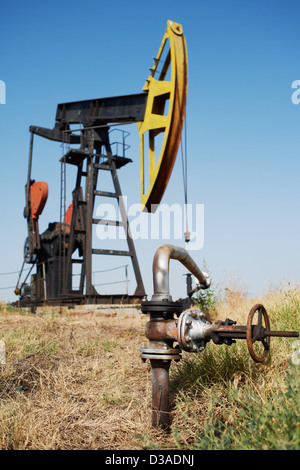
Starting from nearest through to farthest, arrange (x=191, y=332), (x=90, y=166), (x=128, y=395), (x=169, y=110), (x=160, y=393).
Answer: (x=191, y=332) → (x=160, y=393) → (x=128, y=395) → (x=169, y=110) → (x=90, y=166)

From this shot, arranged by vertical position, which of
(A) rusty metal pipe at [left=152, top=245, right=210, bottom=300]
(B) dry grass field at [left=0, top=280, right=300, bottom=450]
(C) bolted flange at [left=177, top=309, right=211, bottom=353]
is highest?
(A) rusty metal pipe at [left=152, top=245, right=210, bottom=300]

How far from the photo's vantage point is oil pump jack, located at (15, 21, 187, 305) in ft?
21.6

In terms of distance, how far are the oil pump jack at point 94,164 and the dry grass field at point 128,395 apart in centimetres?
346

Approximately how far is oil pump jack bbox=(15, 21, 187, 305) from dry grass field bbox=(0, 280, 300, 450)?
136 inches

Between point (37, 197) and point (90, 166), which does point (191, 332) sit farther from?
point (37, 197)

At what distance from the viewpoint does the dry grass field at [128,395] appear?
2.22m

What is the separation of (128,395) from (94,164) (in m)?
10.2

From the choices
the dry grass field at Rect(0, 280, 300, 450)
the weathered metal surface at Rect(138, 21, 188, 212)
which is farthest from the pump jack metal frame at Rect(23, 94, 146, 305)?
the dry grass field at Rect(0, 280, 300, 450)

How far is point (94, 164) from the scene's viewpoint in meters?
12.5

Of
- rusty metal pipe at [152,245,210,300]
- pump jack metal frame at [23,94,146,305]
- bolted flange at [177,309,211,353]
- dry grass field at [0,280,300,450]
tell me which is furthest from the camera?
pump jack metal frame at [23,94,146,305]

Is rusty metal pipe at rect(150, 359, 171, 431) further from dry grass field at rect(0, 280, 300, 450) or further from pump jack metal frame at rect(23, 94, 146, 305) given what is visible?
pump jack metal frame at rect(23, 94, 146, 305)

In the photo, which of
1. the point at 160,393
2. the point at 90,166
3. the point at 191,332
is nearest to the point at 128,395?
the point at 160,393
